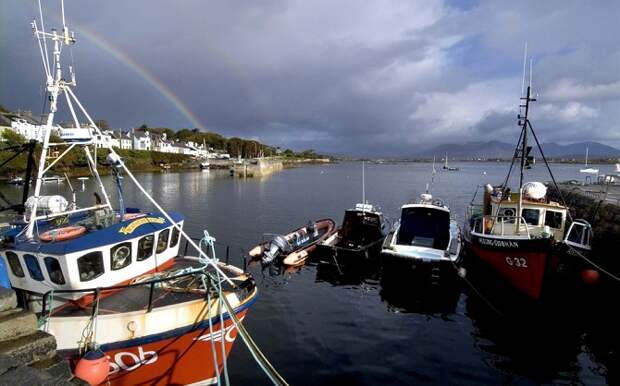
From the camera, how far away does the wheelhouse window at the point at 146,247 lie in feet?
38.9

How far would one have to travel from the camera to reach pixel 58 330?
9.34 m

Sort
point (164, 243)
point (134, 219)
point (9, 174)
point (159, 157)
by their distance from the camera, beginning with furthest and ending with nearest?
1. point (159, 157)
2. point (9, 174)
3. point (164, 243)
4. point (134, 219)

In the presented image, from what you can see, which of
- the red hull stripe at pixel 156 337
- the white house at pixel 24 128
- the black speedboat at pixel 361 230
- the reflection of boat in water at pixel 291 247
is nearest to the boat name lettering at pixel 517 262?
the black speedboat at pixel 361 230

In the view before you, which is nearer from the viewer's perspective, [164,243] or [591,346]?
[164,243]

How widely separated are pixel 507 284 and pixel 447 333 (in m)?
5.52

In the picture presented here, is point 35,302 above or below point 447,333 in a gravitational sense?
above

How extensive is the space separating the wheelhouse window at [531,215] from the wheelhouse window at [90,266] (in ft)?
66.9

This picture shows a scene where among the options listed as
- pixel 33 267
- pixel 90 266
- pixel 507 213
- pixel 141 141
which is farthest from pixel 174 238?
pixel 141 141

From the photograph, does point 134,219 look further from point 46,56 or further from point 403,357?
point 403,357

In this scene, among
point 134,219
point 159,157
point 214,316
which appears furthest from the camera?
point 159,157

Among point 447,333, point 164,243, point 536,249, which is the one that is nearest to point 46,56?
point 164,243

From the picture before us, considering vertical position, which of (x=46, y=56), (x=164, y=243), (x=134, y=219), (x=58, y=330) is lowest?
(x=58, y=330)

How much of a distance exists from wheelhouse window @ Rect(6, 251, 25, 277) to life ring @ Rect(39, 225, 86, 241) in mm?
1068

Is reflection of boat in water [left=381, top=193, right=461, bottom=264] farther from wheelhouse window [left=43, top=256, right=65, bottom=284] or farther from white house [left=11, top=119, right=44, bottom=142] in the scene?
white house [left=11, top=119, right=44, bottom=142]
